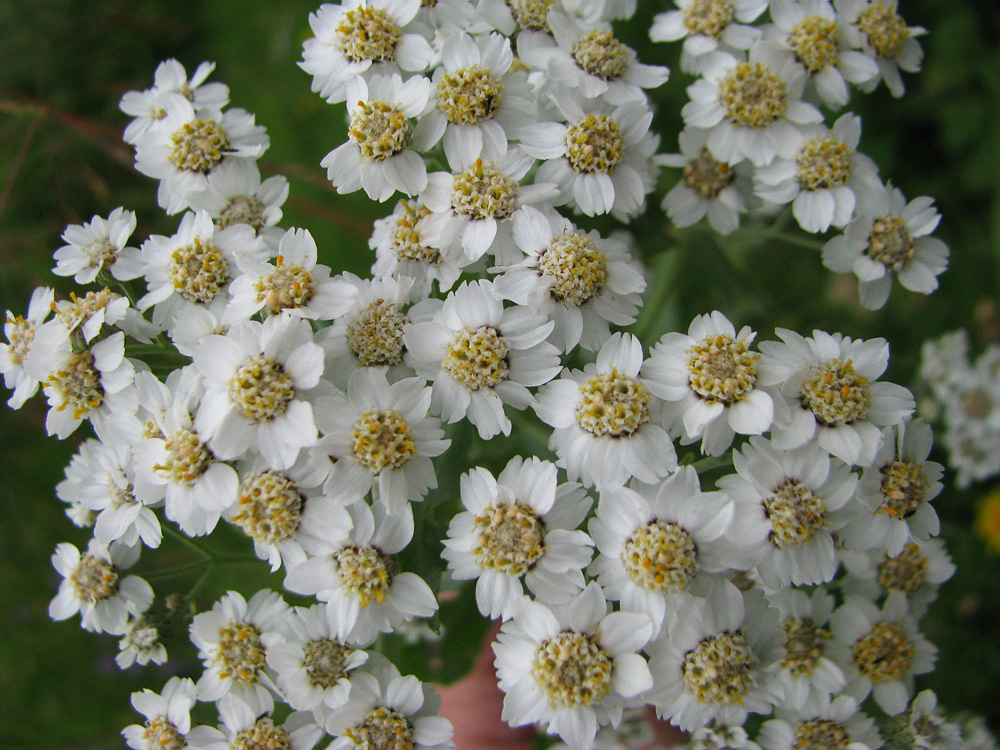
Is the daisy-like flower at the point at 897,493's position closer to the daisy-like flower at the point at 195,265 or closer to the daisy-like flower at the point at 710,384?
the daisy-like flower at the point at 710,384

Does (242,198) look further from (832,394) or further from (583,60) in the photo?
(832,394)

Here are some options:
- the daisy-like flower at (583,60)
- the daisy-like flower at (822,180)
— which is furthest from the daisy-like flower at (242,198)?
the daisy-like flower at (822,180)

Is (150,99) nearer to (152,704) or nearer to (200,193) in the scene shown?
(200,193)

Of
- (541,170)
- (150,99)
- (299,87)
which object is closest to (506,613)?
(541,170)

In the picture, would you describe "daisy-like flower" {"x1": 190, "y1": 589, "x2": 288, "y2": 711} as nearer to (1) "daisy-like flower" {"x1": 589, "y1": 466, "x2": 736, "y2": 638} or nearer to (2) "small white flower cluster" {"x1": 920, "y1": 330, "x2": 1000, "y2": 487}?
(1) "daisy-like flower" {"x1": 589, "y1": 466, "x2": 736, "y2": 638}

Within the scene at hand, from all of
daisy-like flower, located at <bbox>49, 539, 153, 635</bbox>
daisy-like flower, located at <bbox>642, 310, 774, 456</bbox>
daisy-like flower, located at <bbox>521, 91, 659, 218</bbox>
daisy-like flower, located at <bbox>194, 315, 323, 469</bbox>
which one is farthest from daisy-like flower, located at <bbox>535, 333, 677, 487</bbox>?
daisy-like flower, located at <bbox>49, 539, 153, 635</bbox>
